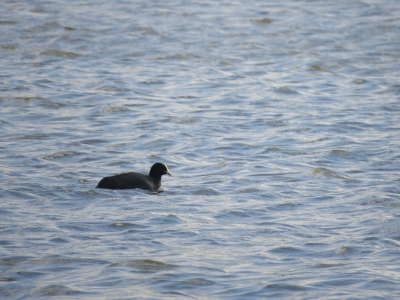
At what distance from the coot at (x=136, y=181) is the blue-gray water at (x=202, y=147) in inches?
6.6

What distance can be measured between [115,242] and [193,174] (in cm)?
353

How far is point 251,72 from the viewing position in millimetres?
20703

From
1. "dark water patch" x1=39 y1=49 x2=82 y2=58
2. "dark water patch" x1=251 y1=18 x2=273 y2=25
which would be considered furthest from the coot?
"dark water patch" x1=251 y1=18 x2=273 y2=25

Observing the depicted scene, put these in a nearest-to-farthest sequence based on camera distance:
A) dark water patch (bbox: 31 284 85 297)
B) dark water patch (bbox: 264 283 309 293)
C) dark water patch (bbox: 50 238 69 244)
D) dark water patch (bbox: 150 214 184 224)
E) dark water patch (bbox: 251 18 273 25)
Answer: dark water patch (bbox: 31 284 85 297) → dark water patch (bbox: 264 283 309 293) → dark water patch (bbox: 50 238 69 244) → dark water patch (bbox: 150 214 184 224) → dark water patch (bbox: 251 18 273 25)

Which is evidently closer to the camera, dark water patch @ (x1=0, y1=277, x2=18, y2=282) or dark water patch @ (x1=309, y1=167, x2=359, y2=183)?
dark water patch @ (x1=0, y1=277, x2=18, y2=282)

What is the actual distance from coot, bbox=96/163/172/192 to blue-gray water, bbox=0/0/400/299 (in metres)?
0.17

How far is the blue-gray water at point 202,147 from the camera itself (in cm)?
899

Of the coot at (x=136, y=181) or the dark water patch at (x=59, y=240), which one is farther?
the coot at (x=136, y=181)

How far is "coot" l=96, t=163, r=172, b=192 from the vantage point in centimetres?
1184

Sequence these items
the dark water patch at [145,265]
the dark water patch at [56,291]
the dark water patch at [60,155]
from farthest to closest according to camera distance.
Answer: the dark water patch at [60,155] < the dark water patch at [145,265] < the dark water patch at [56,291]

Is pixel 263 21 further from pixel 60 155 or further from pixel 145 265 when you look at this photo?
pixel 145 265

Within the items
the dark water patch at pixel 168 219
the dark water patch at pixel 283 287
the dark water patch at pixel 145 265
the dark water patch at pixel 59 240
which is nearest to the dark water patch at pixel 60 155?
the dark water patch at pixel 168 219

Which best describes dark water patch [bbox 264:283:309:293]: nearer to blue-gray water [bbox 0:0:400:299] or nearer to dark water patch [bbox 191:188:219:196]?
blue-gray water [bbox 0:0:400:299]

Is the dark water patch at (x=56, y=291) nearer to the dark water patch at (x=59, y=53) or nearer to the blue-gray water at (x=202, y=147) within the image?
the blue-gray water at (x=202, y=147)
